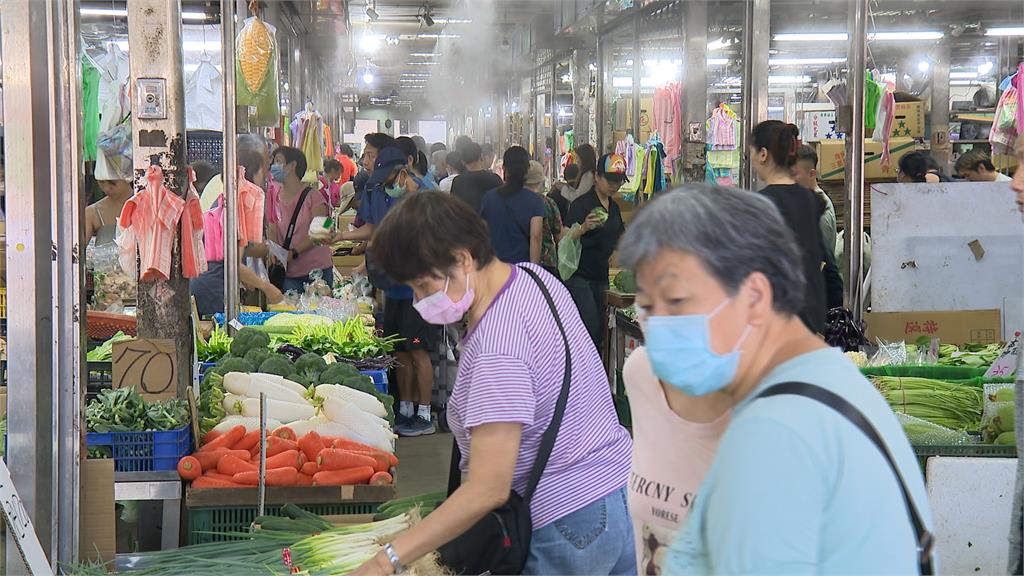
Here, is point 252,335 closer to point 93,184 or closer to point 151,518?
point 151,518

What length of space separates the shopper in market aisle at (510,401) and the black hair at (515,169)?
507cm

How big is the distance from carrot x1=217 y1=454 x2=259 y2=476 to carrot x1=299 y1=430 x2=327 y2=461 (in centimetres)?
29

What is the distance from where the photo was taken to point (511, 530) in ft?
7.95

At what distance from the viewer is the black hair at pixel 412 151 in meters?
9.07

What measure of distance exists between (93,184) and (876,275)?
5.41m

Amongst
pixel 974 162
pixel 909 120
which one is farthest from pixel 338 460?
pixel 909 120

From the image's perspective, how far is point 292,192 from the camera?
28.2 feet

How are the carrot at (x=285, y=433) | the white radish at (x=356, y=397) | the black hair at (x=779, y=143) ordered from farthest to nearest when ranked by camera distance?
the black hair at (x=779, y=143), the white radish at (x=356, y=397), the carrot at (x=285, y=433)

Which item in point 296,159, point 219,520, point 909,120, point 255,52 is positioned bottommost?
point 219,520

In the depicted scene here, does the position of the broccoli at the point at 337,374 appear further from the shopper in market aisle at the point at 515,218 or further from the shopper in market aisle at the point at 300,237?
the shopper in market aisle at the point at 300,237

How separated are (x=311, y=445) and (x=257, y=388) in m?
0.68

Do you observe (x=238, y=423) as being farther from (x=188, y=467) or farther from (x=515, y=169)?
(x=515, y=169)

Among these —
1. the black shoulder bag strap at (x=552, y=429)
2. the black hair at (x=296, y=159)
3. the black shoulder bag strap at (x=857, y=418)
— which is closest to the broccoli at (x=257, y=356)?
the black shoulder bag strap at (x=552, y=429)

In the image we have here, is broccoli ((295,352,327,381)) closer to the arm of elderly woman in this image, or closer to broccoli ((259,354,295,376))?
broccoli ((259,354,295,376))
